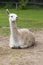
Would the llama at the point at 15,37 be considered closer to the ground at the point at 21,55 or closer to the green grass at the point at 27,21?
the ground at the point at 21,55

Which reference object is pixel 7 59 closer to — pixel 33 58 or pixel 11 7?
pixel 33 58

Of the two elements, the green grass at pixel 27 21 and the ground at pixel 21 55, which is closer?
the ground at pixel 21 55

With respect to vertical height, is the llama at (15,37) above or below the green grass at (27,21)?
above

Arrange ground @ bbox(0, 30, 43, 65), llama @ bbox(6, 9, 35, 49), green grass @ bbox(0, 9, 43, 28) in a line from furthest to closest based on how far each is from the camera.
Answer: green grass @ bbox(0, 9, 43, 28), llama @ bbox(6, 9, 35, 49), ground @ bbox(0, 30, 43, 65)

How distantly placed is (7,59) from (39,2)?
23.8m

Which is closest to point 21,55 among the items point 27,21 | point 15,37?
point 15,37

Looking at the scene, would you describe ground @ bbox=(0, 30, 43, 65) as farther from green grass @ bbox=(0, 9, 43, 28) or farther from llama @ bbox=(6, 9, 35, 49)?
green grass @ bbox=(0, 9, 43, 28)

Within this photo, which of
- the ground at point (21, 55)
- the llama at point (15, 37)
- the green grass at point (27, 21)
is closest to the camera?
the ground at point (21, 55)

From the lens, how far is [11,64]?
6.29m

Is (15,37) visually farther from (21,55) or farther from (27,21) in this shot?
(27,21)

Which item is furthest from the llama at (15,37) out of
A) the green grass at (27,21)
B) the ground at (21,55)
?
the green grass at (27,21)

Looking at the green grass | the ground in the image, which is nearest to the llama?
the ground

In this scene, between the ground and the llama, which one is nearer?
the ground

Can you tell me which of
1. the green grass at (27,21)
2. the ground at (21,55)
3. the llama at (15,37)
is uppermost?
the llama at (15,37)
